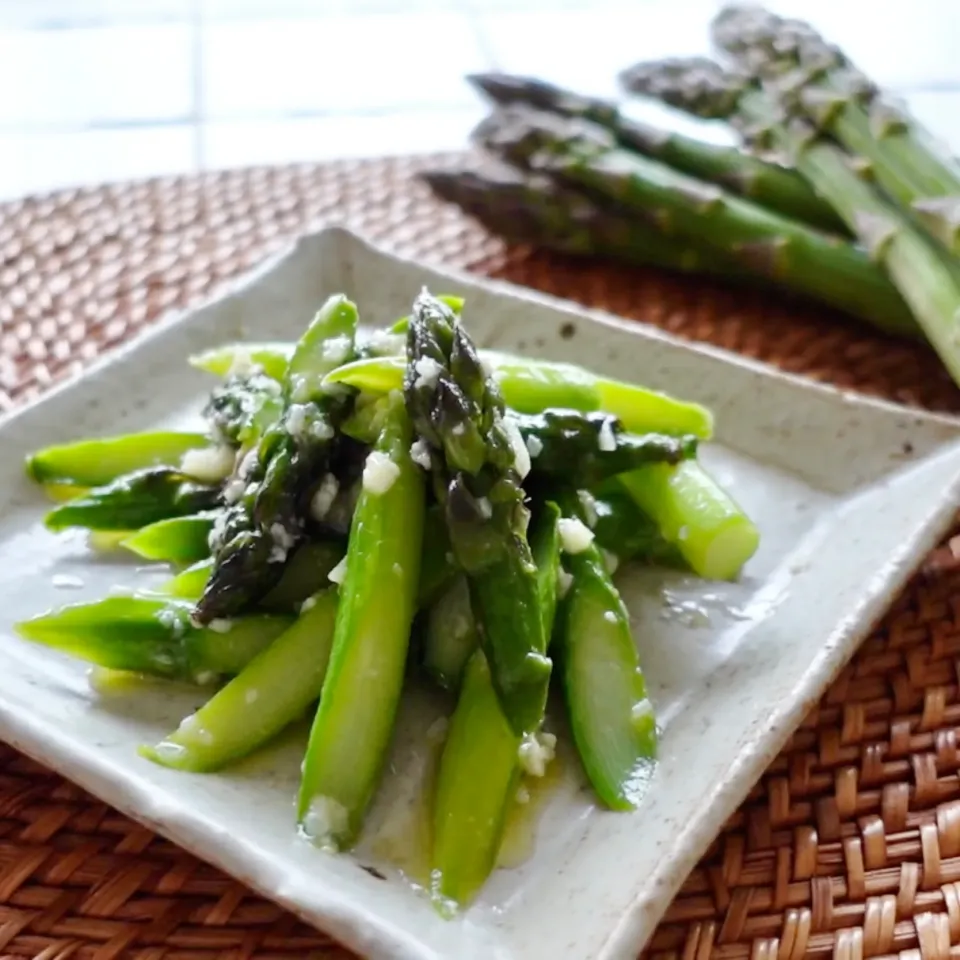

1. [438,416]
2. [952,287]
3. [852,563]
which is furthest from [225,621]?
[952,287]

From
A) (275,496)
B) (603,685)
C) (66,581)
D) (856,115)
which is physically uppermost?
(856,115)

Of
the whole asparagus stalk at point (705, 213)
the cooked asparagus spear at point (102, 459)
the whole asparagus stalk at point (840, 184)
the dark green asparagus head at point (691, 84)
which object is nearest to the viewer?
the cooked asparagus spear at point (102, 459)

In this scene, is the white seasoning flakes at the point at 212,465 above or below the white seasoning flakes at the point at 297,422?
below

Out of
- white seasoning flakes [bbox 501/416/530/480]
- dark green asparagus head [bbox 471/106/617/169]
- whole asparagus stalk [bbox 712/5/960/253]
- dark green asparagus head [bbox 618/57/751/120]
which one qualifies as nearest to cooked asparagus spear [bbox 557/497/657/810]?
white seasoning flakes [bbox 501/416/530/480]

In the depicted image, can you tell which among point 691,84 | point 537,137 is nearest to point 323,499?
point 537,137

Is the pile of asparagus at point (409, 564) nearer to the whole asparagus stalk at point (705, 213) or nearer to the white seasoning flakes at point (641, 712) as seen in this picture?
the white seasoning flakes at point (641, 712)

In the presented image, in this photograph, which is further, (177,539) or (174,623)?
(177,539)

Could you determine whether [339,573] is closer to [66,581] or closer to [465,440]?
[465,440]

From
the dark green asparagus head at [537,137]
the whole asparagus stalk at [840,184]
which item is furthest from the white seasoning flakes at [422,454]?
the dark green asparagus head at [537,137]
